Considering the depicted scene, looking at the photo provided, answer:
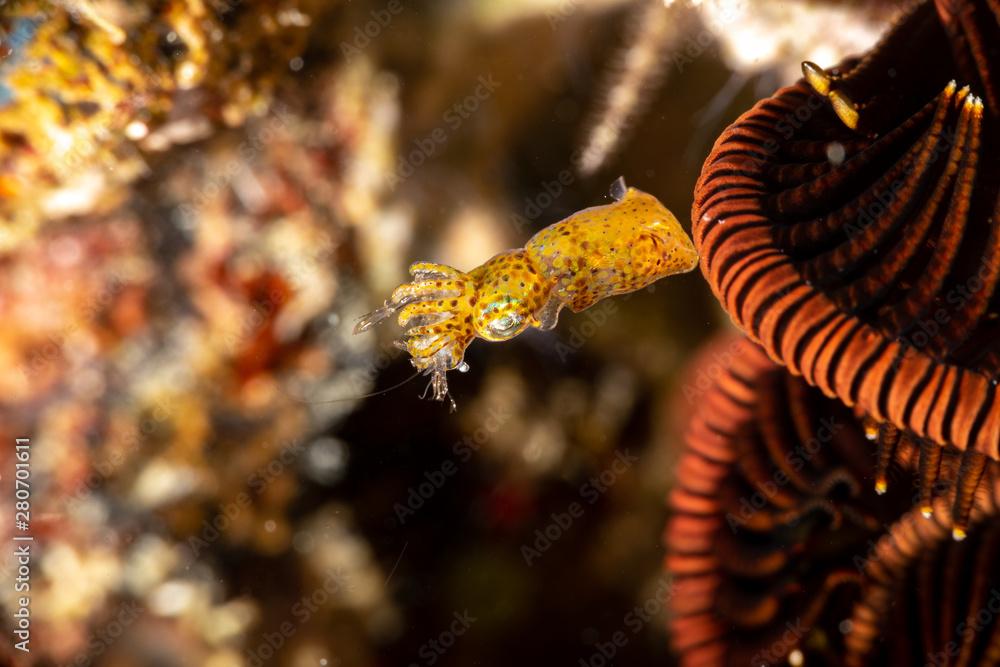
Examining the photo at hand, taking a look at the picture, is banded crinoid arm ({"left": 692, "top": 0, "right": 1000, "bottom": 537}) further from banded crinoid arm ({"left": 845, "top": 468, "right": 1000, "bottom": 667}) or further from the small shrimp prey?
the small shrimp prey

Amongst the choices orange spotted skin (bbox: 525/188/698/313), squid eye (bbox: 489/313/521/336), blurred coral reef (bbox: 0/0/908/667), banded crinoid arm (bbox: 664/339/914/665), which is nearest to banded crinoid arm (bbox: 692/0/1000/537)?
banded crinoid arm (bbox: 664/339/914/665)

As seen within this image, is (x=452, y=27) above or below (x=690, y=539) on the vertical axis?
above

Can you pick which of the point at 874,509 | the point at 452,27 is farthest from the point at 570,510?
the point at 452,27

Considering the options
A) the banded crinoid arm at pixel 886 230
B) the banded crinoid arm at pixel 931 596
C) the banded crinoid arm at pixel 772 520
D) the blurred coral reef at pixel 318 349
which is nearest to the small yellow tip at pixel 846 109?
the banded crinoid arm at pixel 886 230

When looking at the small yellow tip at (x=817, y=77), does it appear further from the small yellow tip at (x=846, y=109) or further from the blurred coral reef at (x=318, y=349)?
the blurred coral reef at (x=318, y=349)

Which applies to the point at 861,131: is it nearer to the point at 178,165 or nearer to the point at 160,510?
the point at 178,165
